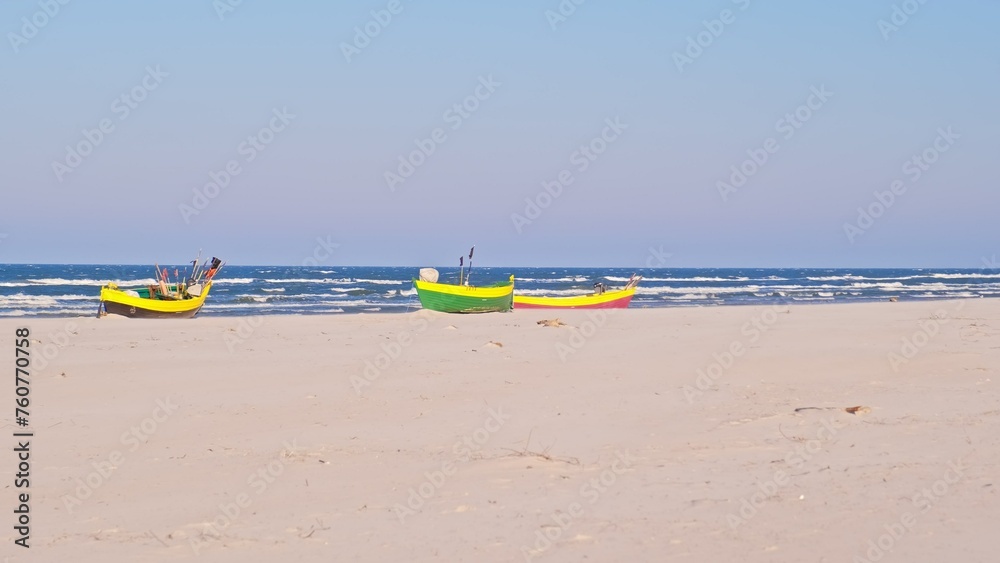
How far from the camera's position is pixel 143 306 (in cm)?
2702

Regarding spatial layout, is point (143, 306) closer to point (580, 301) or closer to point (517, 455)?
point (580, 301)

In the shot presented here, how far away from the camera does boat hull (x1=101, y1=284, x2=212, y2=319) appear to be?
2634 centimetres

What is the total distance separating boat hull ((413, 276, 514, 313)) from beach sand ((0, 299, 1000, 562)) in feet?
49.4

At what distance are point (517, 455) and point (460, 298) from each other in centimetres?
2198

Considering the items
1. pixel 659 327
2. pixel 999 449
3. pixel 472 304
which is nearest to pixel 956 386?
pixel 999 449

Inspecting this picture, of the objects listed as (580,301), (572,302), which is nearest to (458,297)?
(572,302)

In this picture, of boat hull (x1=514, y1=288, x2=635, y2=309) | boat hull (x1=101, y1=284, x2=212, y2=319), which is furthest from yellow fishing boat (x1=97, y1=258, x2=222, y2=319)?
boat hull (x1=514, y1=288, x2=635, y2=309)

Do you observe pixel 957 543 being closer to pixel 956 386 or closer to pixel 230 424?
pixel 956 386

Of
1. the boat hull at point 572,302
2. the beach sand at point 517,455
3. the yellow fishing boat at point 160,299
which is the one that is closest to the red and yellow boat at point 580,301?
the boat hull at point 572,302

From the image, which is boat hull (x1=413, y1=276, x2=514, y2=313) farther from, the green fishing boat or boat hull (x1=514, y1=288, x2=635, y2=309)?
boat hull (x1=514, y1=288, x2=635, y2=309)

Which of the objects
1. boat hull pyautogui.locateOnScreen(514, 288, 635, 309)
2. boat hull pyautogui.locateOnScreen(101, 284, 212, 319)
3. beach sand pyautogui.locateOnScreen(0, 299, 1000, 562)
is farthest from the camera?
boat hull pyautogui.locateOnScreen(514, 288, 635, 309)

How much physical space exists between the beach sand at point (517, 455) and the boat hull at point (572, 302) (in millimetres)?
19235

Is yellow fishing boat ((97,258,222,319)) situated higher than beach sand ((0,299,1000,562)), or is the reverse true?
yellow fishing boat ((97,258,222,319))

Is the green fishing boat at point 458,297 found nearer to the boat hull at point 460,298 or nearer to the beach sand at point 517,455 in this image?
the boat hull at point 460,298
